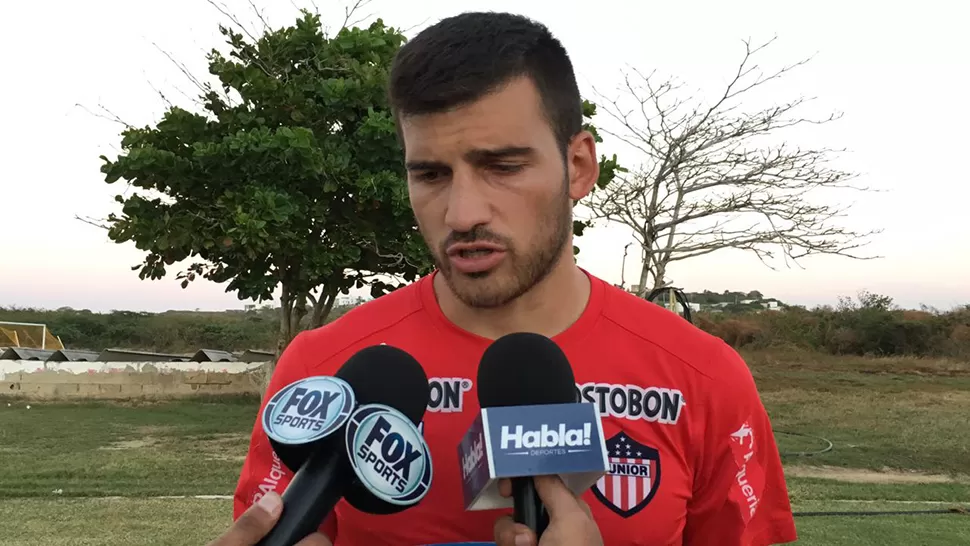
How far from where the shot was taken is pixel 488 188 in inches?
57.6

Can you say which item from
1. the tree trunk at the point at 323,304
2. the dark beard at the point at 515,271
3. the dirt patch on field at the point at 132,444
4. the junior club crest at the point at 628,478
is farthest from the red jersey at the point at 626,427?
the dirt patch on field at the point at 132,444

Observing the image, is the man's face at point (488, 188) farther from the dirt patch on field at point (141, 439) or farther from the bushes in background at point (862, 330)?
the bushes in background at point (862, 330)

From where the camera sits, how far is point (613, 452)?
1.59 meters

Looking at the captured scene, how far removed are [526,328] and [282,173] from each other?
9732mm

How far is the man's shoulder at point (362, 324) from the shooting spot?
1.76 meters

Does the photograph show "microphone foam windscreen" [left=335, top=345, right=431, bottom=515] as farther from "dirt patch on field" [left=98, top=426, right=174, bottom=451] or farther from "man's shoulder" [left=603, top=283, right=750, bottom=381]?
"dirt patch on field" [left=98, top=426, right=174, bottom=451]

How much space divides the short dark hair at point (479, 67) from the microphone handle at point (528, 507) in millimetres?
701

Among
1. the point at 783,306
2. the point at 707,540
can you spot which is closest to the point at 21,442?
the point at 707,540

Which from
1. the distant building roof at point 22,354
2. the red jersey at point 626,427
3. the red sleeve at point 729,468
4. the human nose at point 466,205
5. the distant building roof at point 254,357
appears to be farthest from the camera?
the distant building roof at point 254,357

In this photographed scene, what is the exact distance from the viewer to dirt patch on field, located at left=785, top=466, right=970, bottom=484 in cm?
1158

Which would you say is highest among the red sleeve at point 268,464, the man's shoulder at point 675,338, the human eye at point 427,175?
the human eye at point 427,175

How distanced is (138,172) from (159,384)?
7.56 metres

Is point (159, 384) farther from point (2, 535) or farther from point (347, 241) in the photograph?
point (2, 535)

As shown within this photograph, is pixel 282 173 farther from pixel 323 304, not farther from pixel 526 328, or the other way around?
pixel 526 328
